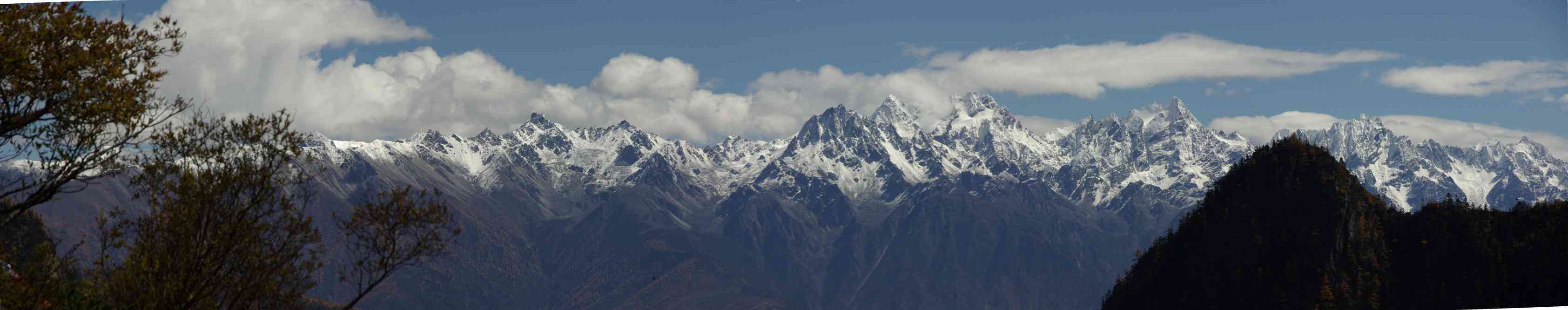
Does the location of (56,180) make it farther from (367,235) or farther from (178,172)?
(367,235)

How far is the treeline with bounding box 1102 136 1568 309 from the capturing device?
108 m

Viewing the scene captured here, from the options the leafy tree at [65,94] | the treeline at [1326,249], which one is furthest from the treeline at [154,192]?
the treeline at [1326,249]

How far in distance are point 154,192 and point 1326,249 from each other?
134 m

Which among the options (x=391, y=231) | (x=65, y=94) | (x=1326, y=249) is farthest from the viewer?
(x=1326, y=249)

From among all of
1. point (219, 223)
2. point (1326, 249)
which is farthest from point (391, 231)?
point (1326, 249)

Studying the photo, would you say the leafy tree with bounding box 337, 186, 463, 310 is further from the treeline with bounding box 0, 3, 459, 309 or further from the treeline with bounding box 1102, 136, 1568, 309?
the treeline with bounding box 1102, 136, 1568, 309

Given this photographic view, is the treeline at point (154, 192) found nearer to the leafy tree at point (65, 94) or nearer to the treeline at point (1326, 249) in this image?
the leafy tree at point (65, 94)

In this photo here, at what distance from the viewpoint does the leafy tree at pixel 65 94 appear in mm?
19516

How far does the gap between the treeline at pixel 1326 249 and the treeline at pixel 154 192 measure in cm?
8147

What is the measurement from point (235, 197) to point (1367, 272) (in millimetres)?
124879

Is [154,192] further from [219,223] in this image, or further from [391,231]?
[391,231]

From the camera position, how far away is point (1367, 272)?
12581 cm

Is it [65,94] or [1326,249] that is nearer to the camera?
[65,94]

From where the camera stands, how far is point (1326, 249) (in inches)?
5325
